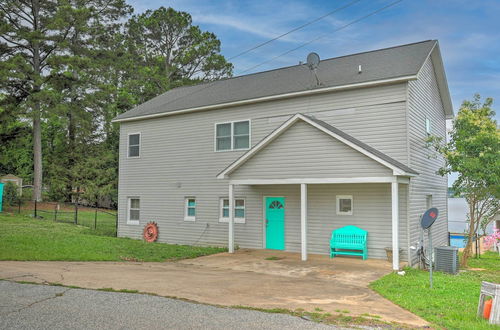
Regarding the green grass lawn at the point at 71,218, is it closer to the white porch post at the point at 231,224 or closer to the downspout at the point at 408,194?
the white porch post at the point at 231,224

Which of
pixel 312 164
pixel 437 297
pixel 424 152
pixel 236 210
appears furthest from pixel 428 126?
pixel 437 297

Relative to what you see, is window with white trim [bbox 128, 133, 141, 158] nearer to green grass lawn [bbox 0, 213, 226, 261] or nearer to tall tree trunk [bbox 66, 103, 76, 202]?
green grass lawn [bbox 0, 213, 226, 261]

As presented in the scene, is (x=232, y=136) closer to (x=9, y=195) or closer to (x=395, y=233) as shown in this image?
(x=395, y=233)

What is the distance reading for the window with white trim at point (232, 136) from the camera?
15797 mm

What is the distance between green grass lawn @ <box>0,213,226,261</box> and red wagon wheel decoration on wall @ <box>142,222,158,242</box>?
2215 mm

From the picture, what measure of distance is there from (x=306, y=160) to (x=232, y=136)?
14.0 ft

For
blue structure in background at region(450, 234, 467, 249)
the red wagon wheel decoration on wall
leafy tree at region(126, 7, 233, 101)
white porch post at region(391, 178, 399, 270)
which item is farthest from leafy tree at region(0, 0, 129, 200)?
blue structure in background at region(450, 234, 467, 249)

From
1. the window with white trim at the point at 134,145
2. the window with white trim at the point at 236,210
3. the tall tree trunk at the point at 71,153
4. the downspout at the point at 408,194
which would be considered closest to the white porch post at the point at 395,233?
the downspout at the point at 408,194

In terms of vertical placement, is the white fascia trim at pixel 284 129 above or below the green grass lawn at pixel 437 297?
above

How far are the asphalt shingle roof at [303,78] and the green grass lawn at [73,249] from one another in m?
5.96

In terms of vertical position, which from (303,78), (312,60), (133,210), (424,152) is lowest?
(133,210)

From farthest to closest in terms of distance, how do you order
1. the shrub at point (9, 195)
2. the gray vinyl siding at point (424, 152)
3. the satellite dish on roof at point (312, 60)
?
the shrub at point (9, 195), the satellite dish on roof at point (312, 60), the gray vinyl siding at point (424, 152)

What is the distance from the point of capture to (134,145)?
19.1 meters

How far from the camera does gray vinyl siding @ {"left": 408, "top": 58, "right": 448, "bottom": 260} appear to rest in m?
12.7
